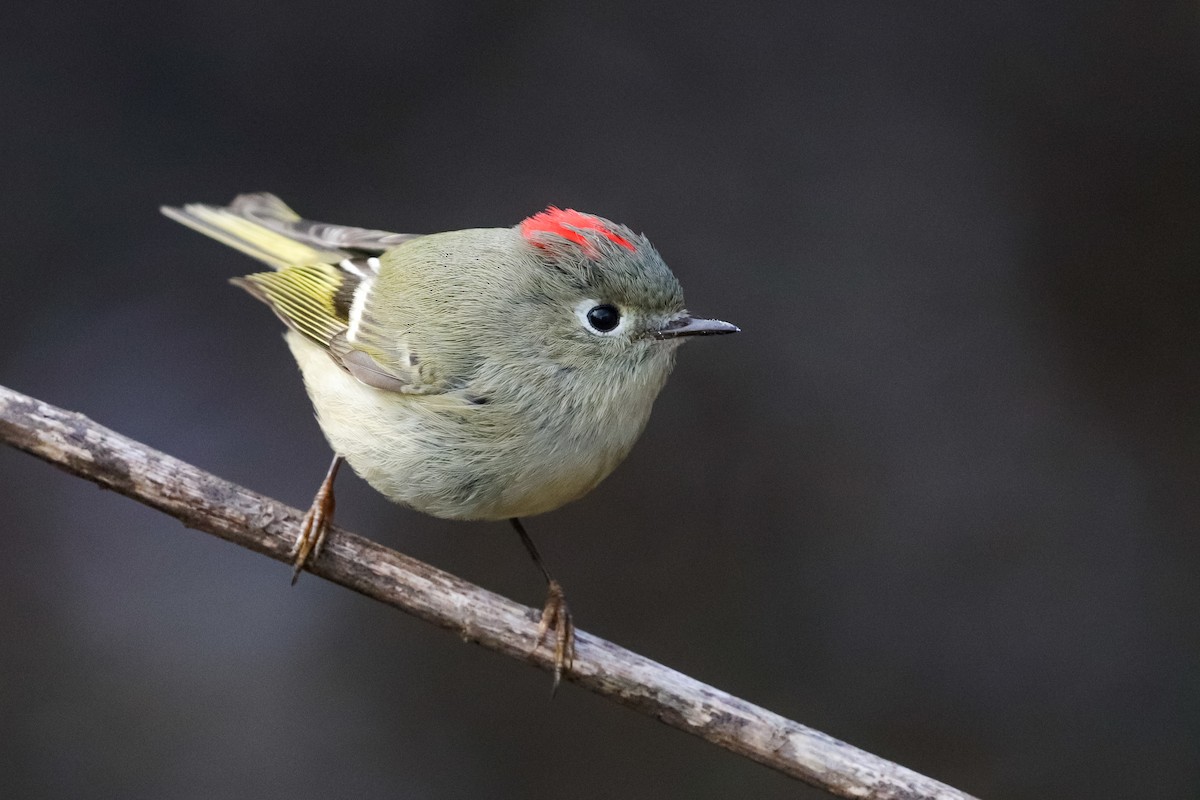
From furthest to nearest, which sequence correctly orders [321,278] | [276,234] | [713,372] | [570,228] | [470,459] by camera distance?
[713,372]
[276,234]
[321,278]
[570,228]
[470,459]

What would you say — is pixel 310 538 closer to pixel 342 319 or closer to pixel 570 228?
pixel 342 319

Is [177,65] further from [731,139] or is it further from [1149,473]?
[1149,473]

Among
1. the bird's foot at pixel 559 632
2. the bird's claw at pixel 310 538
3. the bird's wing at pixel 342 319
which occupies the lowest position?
the bird's claw at pixel 310 538

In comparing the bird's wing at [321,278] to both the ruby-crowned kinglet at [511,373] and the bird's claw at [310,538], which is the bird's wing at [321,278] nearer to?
the ruby-crowned kinglet at [511,373]

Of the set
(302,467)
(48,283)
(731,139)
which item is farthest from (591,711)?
(48,283)

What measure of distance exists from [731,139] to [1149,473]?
51.5 inches

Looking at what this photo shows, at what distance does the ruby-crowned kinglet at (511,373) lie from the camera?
1.65m

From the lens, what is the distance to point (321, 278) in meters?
2.10

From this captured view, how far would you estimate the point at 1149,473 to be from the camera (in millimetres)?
2697

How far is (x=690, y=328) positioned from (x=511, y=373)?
0.92ft

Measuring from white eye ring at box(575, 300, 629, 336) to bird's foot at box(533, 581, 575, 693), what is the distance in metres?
0.44

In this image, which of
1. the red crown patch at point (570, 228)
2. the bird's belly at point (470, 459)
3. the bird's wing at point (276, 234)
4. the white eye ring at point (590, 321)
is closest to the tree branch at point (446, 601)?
the bird's belly at point (470, 459)

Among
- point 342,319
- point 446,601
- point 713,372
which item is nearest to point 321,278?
point 342,319

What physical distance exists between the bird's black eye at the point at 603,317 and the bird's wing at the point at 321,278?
260mm
